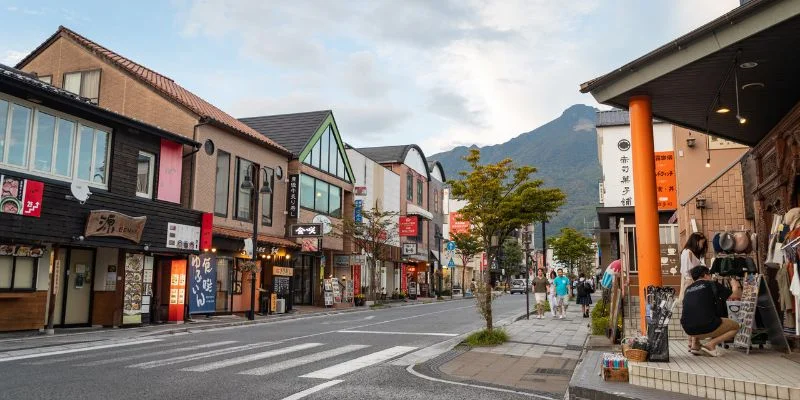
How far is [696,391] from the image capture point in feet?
22.6

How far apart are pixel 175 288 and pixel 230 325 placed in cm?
267

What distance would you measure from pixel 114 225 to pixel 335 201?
19.5 metres

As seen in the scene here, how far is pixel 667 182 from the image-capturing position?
27.1 meters

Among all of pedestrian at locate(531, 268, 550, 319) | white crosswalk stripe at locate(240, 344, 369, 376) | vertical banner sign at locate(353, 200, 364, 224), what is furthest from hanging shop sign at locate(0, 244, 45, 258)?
vertical banner sign at locate(353, 200, 364, 224)

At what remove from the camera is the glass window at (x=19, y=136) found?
1571 centimetres

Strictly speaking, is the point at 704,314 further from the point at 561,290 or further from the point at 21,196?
the point at 21,196

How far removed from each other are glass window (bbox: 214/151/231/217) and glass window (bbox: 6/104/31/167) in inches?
370

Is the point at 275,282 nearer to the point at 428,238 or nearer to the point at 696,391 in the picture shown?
the point at 696,391

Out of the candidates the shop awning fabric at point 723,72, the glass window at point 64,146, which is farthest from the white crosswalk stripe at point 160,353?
the shop awning fabric at point 723,72

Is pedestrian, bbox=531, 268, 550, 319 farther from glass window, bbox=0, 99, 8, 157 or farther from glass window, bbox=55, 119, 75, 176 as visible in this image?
glass window, bbox=0, 99, 8, 157

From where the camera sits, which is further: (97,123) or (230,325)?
(230,325)

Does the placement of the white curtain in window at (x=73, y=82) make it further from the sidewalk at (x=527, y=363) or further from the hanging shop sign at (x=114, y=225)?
the sidewalk at (x=527, y=363)

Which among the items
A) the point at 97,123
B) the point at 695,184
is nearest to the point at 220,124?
the point at 97,123

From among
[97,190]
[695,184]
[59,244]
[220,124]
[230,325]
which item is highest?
[220,124]
